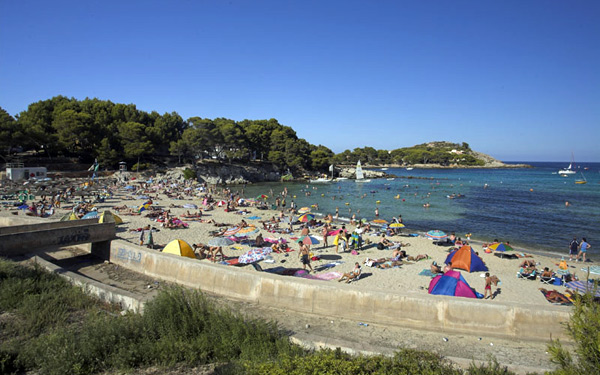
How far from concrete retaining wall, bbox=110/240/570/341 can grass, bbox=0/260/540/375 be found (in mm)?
1809

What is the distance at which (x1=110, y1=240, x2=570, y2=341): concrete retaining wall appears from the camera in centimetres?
709

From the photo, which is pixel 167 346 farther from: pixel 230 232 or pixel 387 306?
pixel 230 232

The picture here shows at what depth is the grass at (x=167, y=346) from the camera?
183 inches

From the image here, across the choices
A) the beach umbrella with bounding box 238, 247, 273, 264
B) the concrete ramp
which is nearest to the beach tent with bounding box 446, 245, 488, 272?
the beach umbrella with bounding box 238, 247, 273, 264

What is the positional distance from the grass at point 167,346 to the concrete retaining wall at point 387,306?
5.94ft

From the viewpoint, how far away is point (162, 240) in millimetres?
18078

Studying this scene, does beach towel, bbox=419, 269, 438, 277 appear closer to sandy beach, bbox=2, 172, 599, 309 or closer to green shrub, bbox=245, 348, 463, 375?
sandy beach, bbox=2, 172, 599, 309

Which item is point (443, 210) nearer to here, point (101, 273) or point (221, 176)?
point (101, 273)

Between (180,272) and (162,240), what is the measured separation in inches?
338

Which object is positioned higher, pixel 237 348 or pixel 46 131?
pixel 46 131

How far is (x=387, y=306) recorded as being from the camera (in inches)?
306

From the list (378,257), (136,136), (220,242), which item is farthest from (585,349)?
(136,136)

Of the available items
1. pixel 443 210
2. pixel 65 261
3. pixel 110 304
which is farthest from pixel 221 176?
pixel 110 304

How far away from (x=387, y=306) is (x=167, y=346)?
4747 mm
